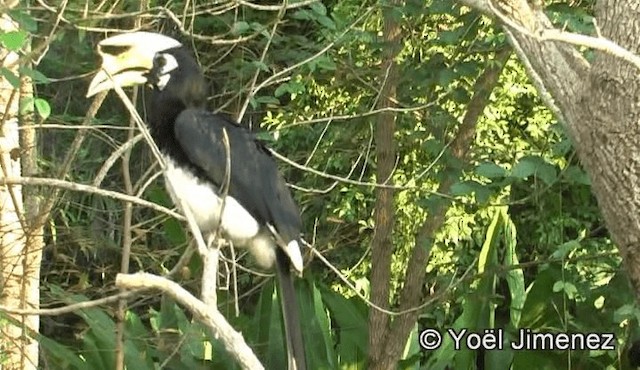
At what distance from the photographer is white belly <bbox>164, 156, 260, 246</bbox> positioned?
128 inches

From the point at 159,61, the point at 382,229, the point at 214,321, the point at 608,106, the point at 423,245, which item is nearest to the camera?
the point at 214,321

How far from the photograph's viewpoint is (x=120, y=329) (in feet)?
12.0

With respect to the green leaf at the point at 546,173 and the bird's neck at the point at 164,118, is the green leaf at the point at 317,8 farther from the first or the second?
the green leaf at the point at 546,173

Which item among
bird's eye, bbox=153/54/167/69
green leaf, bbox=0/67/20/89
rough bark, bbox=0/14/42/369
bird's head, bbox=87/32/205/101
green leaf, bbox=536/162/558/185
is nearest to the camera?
green leaf, bbox=0/67/20/89

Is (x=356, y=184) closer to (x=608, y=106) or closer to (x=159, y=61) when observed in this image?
(x=159, y=61)

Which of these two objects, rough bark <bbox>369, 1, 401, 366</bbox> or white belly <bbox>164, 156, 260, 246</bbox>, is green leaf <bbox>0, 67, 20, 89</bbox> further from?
rough bark <bbox>369, 1, 401, 366</bbox>

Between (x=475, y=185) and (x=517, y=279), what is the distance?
175cm

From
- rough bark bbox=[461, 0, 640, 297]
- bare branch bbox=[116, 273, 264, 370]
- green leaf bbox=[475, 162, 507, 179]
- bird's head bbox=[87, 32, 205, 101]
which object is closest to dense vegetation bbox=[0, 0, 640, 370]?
green leaf bbox=[475, 162, 507, 179]

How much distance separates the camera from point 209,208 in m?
3.25

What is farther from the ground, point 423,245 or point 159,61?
point 159,61

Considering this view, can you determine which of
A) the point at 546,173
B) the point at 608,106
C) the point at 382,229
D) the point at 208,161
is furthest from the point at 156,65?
the point at 608,106

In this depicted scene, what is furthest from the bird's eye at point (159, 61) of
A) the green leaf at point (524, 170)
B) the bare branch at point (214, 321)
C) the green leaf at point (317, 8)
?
the bare branch at point (214, 321)

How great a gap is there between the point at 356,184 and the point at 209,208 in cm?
54

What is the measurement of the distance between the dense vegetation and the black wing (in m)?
0.10
